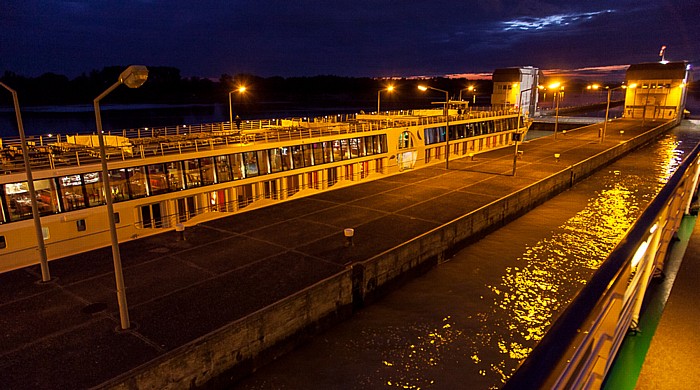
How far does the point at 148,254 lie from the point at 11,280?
4572 mm

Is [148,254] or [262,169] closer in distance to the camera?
[148,254]

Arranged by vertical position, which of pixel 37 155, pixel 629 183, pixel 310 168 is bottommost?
pixel 629 183

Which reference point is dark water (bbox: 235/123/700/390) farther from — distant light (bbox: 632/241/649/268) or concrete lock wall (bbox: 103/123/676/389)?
distant light (bbox: 632/241/649/268)

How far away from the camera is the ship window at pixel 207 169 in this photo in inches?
1003

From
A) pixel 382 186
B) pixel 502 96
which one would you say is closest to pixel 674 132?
pixel 502 96

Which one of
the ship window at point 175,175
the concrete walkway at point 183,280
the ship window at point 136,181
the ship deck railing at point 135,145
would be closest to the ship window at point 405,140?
the ship deck railing at point 135,145

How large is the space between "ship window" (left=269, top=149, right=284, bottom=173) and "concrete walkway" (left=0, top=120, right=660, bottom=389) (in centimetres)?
314

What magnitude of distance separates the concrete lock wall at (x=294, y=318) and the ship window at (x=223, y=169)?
12.2 m

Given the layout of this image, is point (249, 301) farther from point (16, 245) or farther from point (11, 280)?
point (16, 245)

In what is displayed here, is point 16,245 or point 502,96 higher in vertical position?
point 502,96

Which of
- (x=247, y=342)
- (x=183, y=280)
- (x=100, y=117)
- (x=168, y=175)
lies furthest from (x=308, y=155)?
(x=100, y=117)

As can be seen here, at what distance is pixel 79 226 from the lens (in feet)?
67.5

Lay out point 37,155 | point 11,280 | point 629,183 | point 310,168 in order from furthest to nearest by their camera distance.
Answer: point 629,183
point 310,168
point 37,155
point 11,280

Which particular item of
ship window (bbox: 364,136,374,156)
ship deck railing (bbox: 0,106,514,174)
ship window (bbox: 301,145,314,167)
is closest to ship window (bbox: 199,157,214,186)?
ship deck railing (bbox: 0,106,514,174)
